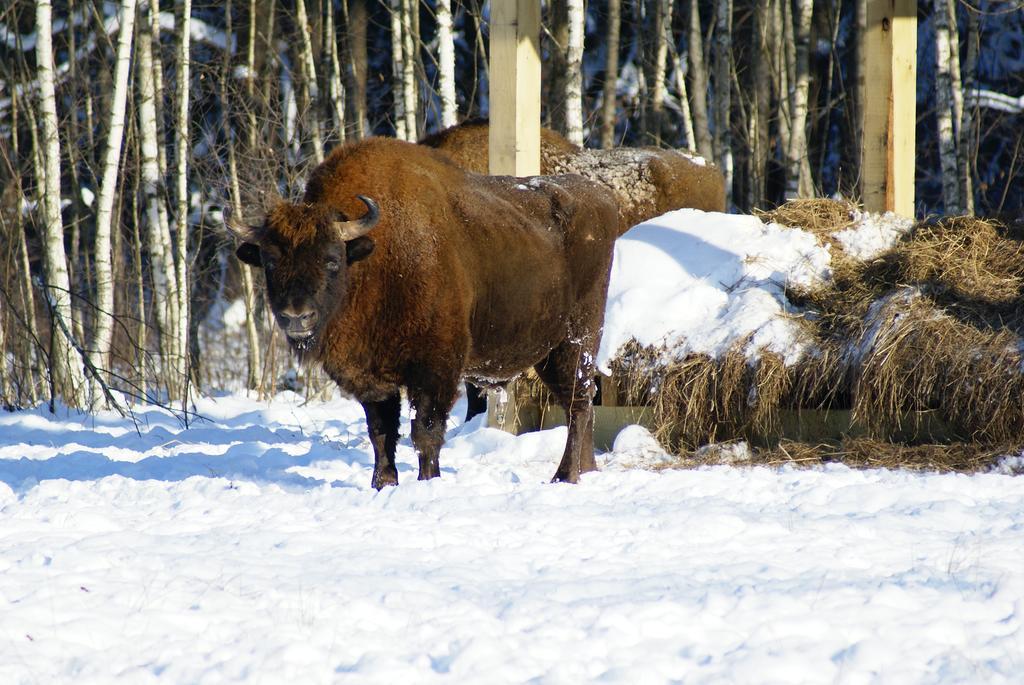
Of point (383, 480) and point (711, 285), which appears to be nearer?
point (383, 480)

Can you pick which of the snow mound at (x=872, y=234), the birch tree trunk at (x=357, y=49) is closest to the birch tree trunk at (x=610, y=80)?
the birch tree trunk at (x=357, y=49)

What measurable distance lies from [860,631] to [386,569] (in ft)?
5.54

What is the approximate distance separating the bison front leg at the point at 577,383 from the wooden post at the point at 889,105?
111 inches

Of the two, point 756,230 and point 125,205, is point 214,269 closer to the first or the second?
point 125,205

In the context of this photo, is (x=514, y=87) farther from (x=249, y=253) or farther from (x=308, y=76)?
(x=308, y=76)

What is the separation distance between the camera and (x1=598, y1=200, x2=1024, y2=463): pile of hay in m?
7.18

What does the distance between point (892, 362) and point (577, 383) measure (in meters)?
1.95

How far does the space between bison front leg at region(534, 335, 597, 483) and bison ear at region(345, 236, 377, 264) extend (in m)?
1.89

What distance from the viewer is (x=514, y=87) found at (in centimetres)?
836

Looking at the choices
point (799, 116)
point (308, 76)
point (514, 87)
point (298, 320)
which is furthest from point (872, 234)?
point (308, 76)

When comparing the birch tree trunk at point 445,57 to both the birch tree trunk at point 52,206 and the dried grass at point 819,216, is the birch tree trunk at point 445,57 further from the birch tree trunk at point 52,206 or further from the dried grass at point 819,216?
the dried grass at point 819,216

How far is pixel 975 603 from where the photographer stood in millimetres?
3762

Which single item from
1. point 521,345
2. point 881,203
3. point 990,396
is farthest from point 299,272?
point 881,203

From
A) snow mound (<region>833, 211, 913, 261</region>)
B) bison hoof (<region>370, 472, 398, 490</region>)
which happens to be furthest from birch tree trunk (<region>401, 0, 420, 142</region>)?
bison hoof (<region>370, 472, 398, 490</region>)
